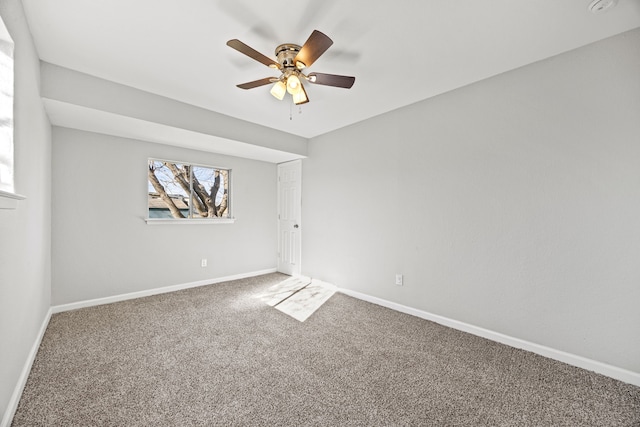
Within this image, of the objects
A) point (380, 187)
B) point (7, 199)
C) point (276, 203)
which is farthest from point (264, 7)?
point (276, 203)

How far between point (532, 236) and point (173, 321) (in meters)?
3.51

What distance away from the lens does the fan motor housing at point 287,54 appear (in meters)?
2.00

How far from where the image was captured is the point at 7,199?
4.43 ft

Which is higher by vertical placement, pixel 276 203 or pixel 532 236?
pixel 276 203

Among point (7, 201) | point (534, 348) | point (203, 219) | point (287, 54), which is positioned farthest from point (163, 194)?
point (534, 348)

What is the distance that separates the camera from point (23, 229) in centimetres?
179

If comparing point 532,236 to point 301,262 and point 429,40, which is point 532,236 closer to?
point 429,40

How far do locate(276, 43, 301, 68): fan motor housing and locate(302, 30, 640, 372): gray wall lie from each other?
163 cm

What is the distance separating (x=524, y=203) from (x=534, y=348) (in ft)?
3.98

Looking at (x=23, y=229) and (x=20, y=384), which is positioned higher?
(x=23, y=229)

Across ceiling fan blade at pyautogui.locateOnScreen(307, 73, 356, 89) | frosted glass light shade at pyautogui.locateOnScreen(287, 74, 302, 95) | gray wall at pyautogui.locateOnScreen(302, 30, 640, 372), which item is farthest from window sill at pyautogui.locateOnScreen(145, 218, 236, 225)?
ceiling fan blade at pyautogui.locateOnScreen(307, 73, 356, 89)

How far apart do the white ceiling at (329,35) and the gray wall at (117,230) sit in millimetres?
1135

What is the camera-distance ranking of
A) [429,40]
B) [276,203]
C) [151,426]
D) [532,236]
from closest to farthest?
1. [151,426]
2. [429,40]
3. [532,236]
4. [276,203]

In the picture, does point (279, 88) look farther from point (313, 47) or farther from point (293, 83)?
point (313, 47)
